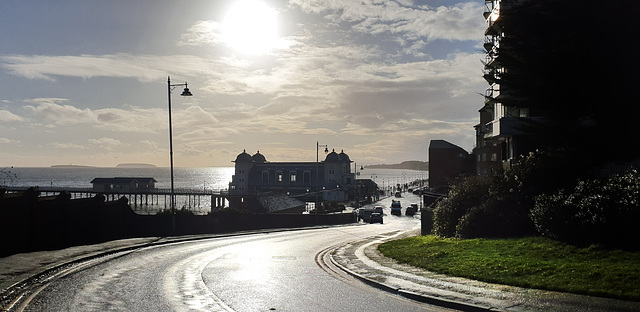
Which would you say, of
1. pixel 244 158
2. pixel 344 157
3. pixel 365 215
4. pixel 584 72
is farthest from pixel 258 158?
pixel 584 72

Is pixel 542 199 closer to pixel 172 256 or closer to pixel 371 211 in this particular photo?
pixel 172 256

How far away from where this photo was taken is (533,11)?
22.0 meters

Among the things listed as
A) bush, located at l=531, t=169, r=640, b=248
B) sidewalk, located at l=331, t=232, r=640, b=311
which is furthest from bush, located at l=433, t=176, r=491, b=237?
sidewalk, located at l=331, t=232, r=640, b=311

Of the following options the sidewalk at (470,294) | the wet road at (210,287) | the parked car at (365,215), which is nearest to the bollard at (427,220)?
the wet road at (210,287)

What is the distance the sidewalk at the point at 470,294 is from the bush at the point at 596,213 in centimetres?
481

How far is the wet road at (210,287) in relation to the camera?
1235cm

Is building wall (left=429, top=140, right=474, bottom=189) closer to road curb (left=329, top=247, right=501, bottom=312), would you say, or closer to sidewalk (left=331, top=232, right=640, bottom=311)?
sidewalk (left=331, top=232, right=640, bottom=311)

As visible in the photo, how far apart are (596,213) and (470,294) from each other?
6.43m

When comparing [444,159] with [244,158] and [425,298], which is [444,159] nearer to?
[244,158]

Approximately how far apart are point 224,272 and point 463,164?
3545 inches

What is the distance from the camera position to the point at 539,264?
A: 601 inches

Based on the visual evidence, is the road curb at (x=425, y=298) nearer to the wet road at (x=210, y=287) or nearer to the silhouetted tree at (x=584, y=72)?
the wet road at (x=210, y=287)

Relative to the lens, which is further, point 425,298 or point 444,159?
point 444,159

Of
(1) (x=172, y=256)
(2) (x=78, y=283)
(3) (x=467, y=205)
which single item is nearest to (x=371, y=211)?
(3) (x=467, y=205)
